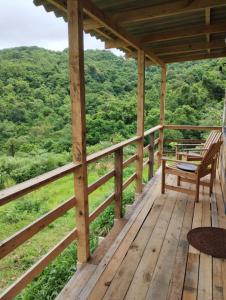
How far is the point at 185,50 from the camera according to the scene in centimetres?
420

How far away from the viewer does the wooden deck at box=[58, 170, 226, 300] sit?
1820 millimetres

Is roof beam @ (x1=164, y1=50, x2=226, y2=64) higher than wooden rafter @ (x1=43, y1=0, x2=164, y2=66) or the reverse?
higher

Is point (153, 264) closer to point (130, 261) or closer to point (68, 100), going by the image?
point (130, 261)

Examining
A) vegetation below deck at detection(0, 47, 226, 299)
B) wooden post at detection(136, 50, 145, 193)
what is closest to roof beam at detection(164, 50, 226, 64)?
wooden post at detection(136, 50, 145, 193)

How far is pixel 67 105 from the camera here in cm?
1338

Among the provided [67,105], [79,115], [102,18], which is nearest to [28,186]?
[79,115]

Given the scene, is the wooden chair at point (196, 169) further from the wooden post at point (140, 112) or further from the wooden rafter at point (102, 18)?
the wooden rafter at point (102, 18)

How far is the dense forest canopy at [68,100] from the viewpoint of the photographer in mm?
11828

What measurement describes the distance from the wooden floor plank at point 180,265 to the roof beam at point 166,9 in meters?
2.24

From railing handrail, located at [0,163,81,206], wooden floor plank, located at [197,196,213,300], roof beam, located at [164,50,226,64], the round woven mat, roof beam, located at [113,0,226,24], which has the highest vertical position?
roof beam, located at [164,50,226,64]

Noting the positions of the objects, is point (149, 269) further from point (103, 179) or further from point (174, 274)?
point (103, 179)

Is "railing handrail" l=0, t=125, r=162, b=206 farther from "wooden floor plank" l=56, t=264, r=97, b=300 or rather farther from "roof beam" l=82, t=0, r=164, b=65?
"roof beam" l=82, t=0, r=164, b=65

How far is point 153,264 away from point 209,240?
2.35 ft

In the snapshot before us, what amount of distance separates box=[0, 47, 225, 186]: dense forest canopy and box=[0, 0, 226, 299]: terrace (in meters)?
8.58
